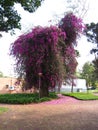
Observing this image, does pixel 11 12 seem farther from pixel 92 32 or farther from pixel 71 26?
pixel 92 32

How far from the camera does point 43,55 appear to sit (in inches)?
914

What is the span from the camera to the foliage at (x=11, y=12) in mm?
8281

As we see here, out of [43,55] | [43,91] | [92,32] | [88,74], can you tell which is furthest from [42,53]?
[88,74]

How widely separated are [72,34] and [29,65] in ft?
16.4

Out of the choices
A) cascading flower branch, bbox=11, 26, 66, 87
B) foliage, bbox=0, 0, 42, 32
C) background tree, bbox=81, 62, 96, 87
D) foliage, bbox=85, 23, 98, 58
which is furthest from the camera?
background tree, bbox=81, 62, 96, 87

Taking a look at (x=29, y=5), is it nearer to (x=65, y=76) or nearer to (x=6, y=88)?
(x=65, y=76)

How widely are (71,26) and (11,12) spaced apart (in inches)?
666

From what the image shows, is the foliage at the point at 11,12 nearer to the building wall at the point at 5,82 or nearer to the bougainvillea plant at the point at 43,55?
the bougainvillea plant at the point at 43,55

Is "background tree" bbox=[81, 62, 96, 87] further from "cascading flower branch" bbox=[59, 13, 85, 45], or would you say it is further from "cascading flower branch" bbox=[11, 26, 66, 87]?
"cascading flower branch" bbox=[11, 26, 66, 87]

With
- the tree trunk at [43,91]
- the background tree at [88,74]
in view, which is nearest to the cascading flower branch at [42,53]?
the tree trunk at [43,91]

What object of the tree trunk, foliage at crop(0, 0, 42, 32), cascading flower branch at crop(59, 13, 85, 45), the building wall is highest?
cascading flower branch at crop(59, 13, 85, 45)

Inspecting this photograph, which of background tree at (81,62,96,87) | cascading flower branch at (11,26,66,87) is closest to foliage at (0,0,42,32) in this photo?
cascading flower branch at (11,26,66,87)

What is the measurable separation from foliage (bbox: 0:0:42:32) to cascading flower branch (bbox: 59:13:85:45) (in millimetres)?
16643

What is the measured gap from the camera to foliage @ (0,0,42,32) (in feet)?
27.2
